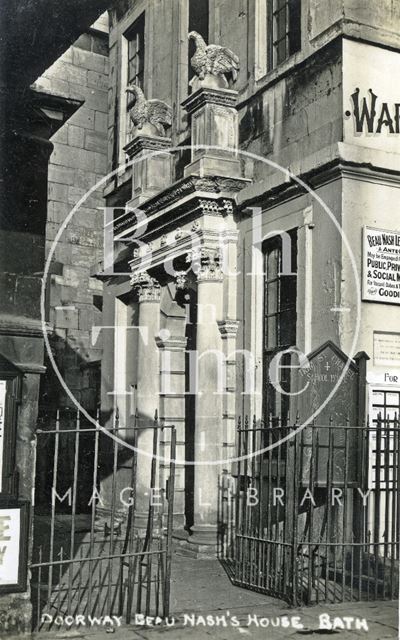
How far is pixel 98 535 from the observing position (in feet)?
41.2

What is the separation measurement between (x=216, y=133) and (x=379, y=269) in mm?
3619

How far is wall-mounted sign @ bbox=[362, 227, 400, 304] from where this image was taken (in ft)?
30.1

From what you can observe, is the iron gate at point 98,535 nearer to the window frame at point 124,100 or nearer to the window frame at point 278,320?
the window frame at point 278,320

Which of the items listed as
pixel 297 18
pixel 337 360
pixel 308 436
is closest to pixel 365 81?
pixel 297 18

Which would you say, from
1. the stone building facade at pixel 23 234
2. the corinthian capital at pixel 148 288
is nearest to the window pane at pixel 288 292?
the corinthian capital at pixel 148 288

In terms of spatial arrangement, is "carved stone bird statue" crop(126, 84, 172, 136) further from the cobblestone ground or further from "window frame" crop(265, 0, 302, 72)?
the cobblestone ground

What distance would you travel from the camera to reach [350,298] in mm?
9148

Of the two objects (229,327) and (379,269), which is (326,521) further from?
(229,327)

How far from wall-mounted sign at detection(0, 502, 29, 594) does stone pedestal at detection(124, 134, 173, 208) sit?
8.52 metres

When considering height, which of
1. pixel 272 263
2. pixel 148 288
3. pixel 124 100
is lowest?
pixel 148 288

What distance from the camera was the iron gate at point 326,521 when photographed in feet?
24.4
